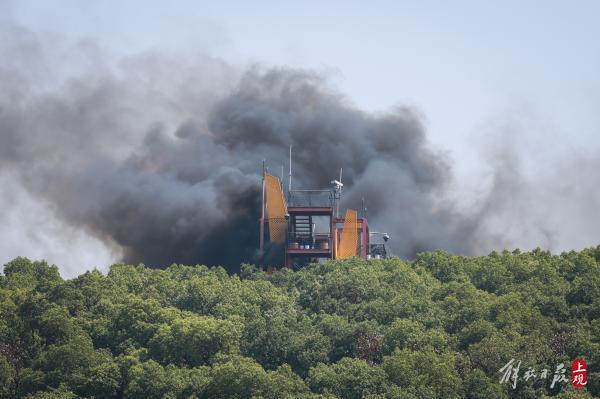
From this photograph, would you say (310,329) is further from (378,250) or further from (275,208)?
(378,250)

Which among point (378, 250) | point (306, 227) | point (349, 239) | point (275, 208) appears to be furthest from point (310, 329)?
point (378, 250)

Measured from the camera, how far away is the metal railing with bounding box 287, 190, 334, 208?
145 metres

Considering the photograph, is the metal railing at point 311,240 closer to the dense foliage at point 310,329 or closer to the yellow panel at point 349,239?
the yellow panel at point 349,239

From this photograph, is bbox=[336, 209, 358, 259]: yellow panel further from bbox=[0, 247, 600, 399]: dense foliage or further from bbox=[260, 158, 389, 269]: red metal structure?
bbox=[0, 247, 600, 399]: dense foliage

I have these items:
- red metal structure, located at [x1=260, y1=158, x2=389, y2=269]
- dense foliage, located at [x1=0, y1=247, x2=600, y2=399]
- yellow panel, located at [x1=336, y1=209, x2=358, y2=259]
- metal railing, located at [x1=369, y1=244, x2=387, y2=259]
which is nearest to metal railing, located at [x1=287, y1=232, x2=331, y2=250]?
red metal structure, located at [x1=260, y1=158, x2=389, y2=269]

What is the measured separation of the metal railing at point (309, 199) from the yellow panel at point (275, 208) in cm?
81

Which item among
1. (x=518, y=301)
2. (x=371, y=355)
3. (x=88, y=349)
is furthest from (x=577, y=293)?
(x=88, y=349)

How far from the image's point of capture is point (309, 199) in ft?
481

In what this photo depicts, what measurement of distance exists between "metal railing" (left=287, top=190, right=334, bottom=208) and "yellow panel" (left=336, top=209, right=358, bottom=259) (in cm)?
183

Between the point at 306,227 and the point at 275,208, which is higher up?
the point at 275,208

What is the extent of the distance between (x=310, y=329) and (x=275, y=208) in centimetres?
1986

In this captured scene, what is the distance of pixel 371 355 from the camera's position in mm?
123125

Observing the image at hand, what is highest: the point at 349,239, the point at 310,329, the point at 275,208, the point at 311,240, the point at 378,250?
the point at 275,208

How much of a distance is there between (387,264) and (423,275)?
2730 millimetres
